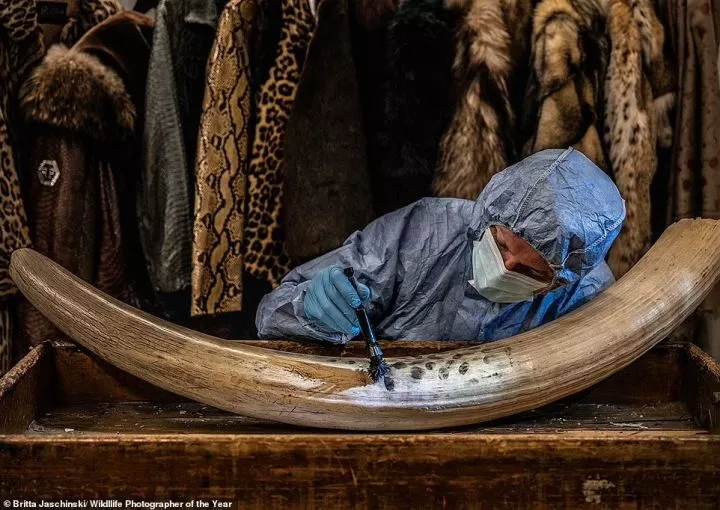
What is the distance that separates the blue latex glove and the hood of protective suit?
0.33 metres

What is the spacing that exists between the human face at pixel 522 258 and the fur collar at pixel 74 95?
1197mm

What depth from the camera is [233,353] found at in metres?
1.50

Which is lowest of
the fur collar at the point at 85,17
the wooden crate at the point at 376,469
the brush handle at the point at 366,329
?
the wooden crate at the point at 376,469

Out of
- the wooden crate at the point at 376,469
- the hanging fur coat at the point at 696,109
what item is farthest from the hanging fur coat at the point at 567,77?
the wooden crate at the point at 376,469

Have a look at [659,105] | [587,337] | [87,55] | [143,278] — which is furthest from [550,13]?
[143,278]

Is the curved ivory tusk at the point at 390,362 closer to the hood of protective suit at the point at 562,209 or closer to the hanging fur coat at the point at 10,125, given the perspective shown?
the hood of protective suit at the point at 562,209

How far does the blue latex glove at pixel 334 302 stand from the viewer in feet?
5.32

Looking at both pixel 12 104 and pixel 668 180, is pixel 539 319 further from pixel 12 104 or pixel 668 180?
pixel 12 104

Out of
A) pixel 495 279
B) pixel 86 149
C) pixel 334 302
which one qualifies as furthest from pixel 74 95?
pixel 495 279

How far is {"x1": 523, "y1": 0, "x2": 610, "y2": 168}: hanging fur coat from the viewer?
212 cm

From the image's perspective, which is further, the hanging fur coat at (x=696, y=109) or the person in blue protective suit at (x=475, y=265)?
the hanging fur coat at (x=696, y=109)

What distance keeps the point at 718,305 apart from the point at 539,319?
0.85 meters

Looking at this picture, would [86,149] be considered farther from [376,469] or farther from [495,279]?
[376,469]

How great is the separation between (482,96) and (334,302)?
819 mm
